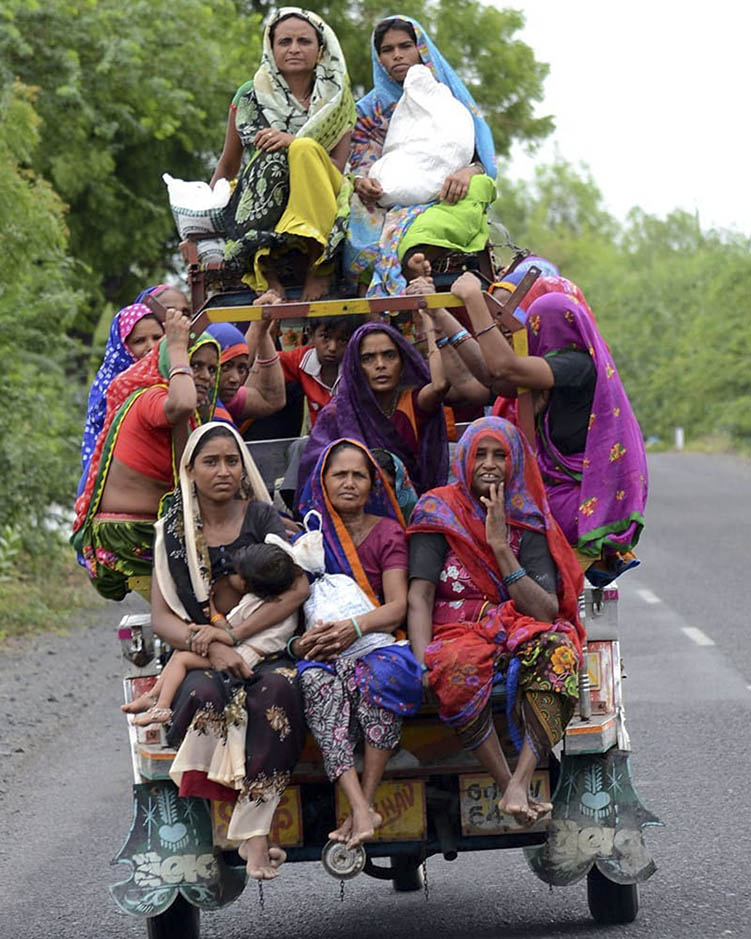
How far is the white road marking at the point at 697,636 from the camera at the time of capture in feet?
44.1

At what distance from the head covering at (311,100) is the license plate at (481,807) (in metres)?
3.40

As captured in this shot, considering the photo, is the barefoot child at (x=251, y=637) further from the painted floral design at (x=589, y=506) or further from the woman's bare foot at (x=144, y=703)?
the painted floral design at (x=589, y=506)

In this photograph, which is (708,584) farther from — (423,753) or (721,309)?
(721,309)

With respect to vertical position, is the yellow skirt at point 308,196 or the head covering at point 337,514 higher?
the yellow skirt at point 308,196

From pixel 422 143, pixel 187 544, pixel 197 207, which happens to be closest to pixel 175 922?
pixel 187 544

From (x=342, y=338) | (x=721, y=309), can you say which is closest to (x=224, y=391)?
(x=342, y=338)

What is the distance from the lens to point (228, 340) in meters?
7.37

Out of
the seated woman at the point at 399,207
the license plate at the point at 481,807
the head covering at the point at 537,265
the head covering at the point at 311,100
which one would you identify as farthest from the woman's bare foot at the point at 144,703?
the head covering at the point at 311,100

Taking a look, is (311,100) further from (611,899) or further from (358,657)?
(611,899)

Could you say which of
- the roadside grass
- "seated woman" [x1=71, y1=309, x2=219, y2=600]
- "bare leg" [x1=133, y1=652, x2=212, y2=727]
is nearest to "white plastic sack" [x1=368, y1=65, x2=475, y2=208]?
"seated woman" [x1=71, y1=309, x2=219, y2=600]

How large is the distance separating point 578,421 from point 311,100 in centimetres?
253

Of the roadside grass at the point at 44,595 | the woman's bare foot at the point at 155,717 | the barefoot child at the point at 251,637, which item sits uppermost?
the barefoot child at the point at 251,637

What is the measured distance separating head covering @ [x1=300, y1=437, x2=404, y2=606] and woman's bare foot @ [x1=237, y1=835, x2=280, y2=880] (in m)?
0.82

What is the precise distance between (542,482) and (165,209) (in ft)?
56.3
